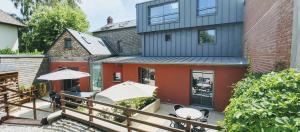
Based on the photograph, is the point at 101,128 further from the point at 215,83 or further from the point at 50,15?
the point at 50,15

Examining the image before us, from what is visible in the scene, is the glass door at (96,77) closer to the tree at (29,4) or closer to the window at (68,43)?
the window at (68,43)

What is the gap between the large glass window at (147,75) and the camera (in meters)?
Answer: 13.1

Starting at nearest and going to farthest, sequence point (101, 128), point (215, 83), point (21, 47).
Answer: point (101, 128)
point (215, 83)
point (21, 47)

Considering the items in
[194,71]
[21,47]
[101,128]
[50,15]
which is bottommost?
[101,128]

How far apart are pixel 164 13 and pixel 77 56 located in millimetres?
8320

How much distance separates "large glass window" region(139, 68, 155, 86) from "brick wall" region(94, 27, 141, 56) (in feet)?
→ 15.3

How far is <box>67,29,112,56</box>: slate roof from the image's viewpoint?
14.8m

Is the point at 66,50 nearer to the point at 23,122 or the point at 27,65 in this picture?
the point at 27,65

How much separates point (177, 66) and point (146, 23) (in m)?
6.09

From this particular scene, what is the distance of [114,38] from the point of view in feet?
62.8

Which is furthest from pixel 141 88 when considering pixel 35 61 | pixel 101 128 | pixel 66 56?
pixel 35 61

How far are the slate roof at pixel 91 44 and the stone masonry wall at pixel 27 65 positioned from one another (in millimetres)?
3850

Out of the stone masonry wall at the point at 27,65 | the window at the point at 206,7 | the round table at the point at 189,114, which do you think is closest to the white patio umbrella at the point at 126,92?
the round table at the point at 189,114

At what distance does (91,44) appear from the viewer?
16.0m
